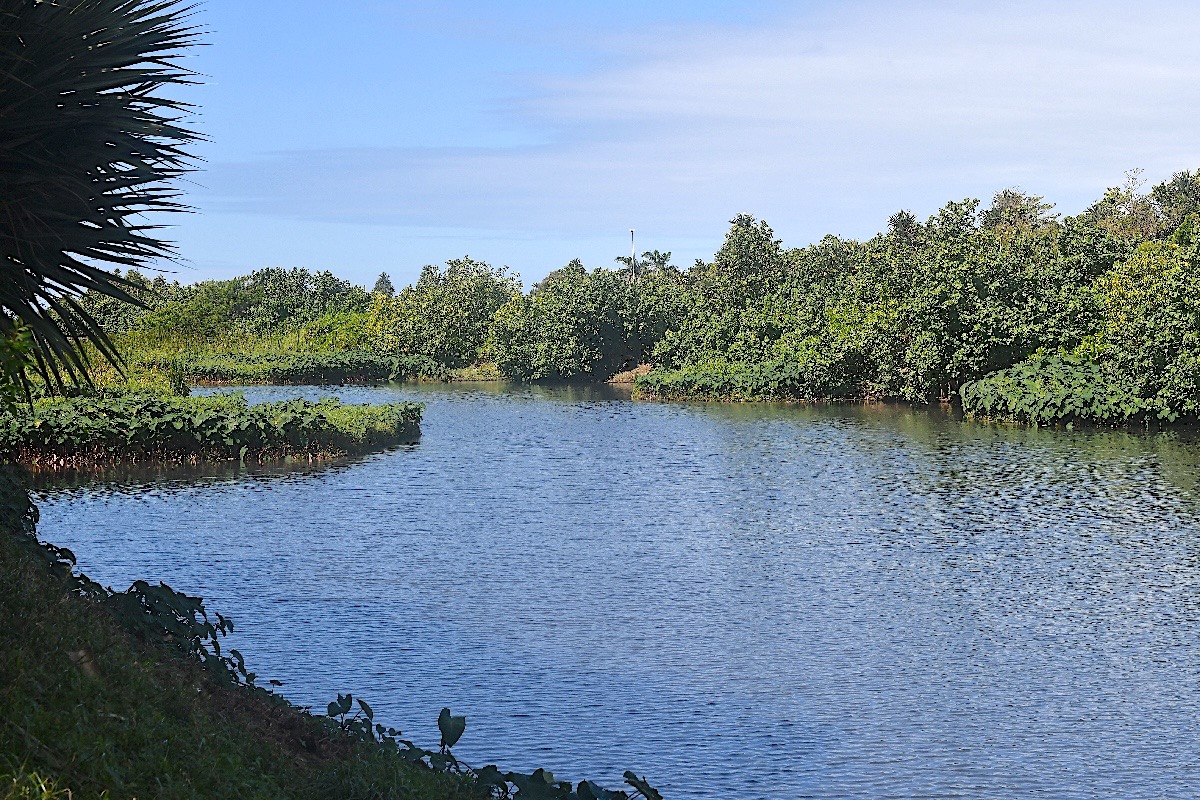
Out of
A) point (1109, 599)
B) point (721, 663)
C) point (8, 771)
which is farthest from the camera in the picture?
point (1109, 599)

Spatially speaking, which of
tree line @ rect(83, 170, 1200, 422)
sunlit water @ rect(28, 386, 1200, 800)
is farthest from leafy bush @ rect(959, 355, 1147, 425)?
sunlit water @ rect(28, 386, 1200, 800)

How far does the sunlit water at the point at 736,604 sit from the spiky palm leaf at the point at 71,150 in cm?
411

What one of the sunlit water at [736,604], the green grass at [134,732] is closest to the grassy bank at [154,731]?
the green grass at [134,732]

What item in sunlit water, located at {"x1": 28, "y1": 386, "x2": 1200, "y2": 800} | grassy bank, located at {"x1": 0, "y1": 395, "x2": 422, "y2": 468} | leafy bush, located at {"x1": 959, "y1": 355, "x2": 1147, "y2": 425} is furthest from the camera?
leafy bush, located at {"x1": 959, "y1": 355, "x2": 1147, "y2": 425}

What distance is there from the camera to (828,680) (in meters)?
11.3

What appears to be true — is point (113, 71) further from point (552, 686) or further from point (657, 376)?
point (657, 376)

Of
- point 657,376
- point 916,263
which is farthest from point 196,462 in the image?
point 657,376

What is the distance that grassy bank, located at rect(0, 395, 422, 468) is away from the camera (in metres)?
26.2

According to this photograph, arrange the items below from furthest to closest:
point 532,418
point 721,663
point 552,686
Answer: point 532,418
point 721,663
point 552,686

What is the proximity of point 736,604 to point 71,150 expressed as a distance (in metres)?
9.11

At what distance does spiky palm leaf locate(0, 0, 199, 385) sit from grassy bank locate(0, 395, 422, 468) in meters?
18.6

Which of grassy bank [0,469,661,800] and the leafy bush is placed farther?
the leafy bush

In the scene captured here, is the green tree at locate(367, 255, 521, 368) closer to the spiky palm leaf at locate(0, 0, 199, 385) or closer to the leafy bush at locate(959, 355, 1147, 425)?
the leafy bush at locate(959, 355, 1147, 425)

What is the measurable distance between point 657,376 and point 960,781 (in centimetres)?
4941
